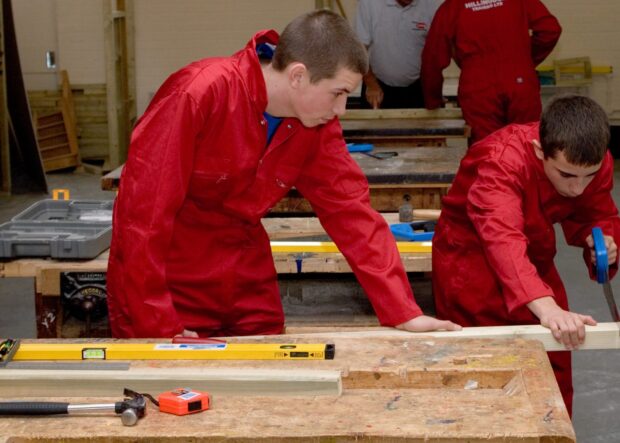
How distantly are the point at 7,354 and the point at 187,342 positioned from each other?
396 mm

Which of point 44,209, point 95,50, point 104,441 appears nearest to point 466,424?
point 104,441

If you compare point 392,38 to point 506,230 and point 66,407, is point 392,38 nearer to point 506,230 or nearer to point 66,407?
point 506,230

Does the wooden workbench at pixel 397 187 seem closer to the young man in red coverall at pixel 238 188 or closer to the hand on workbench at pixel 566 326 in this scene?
the young man in red coverall at pixel 238 188

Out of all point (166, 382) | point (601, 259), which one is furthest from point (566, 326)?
point (166, 382)

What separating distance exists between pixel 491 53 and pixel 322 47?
4.73 m

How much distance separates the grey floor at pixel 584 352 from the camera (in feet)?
13.7

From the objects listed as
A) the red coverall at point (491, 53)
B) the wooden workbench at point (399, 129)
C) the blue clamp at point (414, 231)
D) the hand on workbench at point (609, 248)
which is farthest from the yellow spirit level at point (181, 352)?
the red coverall at point (491, 53)

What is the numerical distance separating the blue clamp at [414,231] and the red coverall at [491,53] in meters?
3.24

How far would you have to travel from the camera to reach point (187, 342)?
2.15 m

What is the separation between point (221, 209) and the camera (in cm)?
266

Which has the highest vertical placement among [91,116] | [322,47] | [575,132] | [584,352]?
[322,47]

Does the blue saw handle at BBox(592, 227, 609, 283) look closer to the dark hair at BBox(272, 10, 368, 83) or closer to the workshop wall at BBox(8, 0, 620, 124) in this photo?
the dark hair at BBox(272, 10, 368, 83)

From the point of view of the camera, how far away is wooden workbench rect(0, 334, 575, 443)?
1.68m

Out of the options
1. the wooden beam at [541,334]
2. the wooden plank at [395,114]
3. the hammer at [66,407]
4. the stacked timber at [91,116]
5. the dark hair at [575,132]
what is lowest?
the stacked timber at [91,116]
